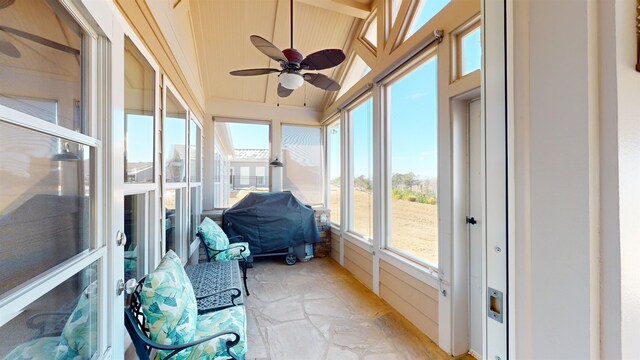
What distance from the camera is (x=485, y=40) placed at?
0.58 metres

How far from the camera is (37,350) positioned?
0.90 metres

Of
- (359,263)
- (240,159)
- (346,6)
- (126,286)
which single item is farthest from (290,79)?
(240,159)

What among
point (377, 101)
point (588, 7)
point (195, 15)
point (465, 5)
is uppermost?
point (195, 15)

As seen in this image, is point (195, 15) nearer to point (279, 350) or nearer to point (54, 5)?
point (54, 5)

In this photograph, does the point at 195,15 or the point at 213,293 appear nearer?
the point at 213,293

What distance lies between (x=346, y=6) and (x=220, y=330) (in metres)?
3.65

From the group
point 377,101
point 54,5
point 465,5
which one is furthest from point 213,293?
point 465,5

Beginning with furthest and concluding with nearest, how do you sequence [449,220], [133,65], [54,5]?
[449,220], [133,65], [54,5]

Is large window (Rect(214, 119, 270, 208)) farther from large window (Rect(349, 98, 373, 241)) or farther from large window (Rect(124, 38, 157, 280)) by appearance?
large window (Rect(124, 38, 157, 280))

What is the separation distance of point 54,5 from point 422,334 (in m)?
3.18

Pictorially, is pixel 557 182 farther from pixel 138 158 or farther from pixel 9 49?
pixel 138 158

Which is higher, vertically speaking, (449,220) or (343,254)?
(449,220)

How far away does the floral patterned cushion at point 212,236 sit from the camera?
125 inches

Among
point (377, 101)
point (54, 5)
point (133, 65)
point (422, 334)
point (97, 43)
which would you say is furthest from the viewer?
point (377, 101)
